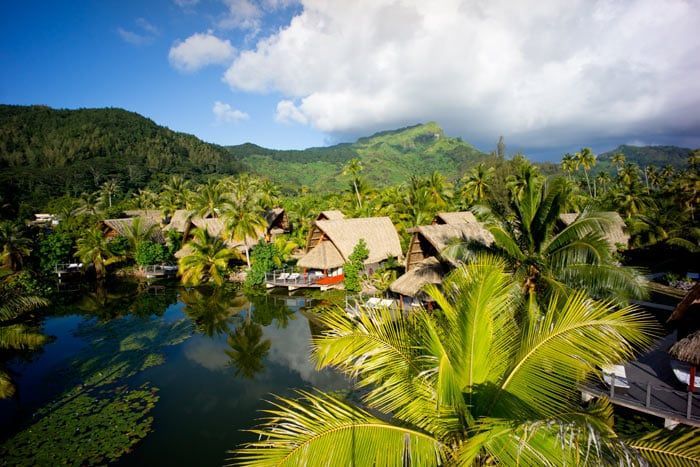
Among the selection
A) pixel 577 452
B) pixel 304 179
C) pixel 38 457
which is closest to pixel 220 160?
pixel 304 179

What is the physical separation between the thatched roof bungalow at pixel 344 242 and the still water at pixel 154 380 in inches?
142

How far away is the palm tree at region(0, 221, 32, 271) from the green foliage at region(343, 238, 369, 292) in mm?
26348

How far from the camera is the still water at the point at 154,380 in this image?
11281mm

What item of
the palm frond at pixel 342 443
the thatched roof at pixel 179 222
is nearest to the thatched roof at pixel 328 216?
the thatched roof at pixel 179 222

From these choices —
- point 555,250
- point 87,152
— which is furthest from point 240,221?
point 87,152

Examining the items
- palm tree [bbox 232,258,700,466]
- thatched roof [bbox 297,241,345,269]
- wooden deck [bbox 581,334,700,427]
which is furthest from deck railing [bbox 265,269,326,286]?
palm tree [bbox 232,258,700,466]

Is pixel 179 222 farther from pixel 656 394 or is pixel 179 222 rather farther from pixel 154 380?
pixel 656 394

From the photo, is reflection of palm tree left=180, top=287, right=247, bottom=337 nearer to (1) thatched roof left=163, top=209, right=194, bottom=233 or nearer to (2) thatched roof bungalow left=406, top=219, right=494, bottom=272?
(2) thatched roof bungalow left=406, top=219, right=494, bottom=272

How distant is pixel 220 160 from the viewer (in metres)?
148

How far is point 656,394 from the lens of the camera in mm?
10609

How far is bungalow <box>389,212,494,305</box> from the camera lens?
1910cm

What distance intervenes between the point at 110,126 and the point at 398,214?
147431mm

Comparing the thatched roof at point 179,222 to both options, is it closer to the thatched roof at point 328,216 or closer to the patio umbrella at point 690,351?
the thatched roof at point 328,216

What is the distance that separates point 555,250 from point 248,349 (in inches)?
582
